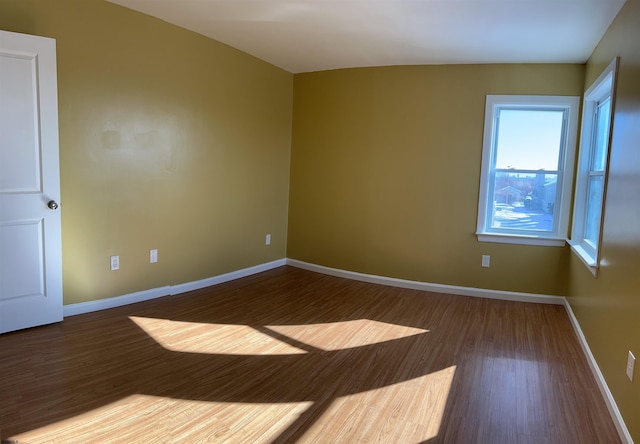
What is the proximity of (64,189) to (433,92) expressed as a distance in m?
3.54

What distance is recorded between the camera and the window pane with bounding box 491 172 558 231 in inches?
169

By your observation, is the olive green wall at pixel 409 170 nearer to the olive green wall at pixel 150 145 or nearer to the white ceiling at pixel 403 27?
the white ceiling at pixel 403 27

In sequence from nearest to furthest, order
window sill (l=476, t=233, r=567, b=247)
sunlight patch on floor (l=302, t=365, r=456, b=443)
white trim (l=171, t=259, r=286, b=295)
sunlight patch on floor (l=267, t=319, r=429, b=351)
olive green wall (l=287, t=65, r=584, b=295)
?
1. sunlight patch on floor (l=302, t=365, r=456, b=443)
2. sunlight patch on floor (l=267, t=319, r=429, b=351)
3. white trim (l=171, t=259, r=286, b=295)
4. window sill (l=476, t=233, r=567, b=247)
5. olive green wall (l=287, t=65, r=584, b=295)

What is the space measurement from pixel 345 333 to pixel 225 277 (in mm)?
1784

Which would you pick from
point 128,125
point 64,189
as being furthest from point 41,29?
point 64,189

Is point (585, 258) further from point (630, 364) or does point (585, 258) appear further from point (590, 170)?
point (630, 364)

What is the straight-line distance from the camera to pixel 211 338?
3070mm

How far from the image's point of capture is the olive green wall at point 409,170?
4.34 metres

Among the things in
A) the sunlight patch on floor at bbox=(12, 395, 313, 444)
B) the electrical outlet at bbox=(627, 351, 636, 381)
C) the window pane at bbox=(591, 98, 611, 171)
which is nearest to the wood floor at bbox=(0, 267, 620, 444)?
the sunlight patch on floor at bbox=(12, 395, 313, 444)

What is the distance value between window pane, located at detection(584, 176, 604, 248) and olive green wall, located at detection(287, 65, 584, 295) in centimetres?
54

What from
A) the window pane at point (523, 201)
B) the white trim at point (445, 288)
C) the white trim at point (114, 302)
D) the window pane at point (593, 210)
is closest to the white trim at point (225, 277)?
the white trim at point (114, 302)

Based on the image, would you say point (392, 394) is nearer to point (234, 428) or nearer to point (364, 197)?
point (234, 428)

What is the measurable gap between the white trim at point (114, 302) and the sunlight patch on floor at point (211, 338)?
31 centimetres

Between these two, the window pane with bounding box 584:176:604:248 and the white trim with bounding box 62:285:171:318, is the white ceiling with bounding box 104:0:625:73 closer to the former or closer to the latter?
the window pane with bounding box 584:176:604:248
